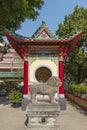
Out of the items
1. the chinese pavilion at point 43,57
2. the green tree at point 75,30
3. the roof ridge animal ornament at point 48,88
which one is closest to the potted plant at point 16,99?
the chinese pavilion at point 43,57

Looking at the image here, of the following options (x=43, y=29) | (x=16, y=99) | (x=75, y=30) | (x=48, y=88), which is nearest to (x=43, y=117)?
(x=48, y=88)

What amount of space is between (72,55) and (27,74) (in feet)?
31.4

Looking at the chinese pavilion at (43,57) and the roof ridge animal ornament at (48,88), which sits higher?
the chinese pavilion at (43,57)

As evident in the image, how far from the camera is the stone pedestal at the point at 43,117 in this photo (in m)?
10.9

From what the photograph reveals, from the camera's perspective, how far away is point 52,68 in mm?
19312

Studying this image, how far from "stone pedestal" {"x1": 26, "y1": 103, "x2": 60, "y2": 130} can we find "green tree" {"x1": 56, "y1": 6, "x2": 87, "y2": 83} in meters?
16.0

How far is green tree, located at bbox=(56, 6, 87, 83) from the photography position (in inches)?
1045

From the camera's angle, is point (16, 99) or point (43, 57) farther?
point (16, 99)

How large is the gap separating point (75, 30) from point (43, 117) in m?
16.3

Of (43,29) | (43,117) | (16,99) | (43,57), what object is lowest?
(43,117)

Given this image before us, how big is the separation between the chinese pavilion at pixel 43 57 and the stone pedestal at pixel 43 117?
316 inches

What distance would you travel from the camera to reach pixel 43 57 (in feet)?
63.8

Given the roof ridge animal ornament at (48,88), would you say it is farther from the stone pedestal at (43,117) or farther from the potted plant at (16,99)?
the potted plant at (16,99)

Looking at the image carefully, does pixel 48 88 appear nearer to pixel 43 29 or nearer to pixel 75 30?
pixel 43 29
